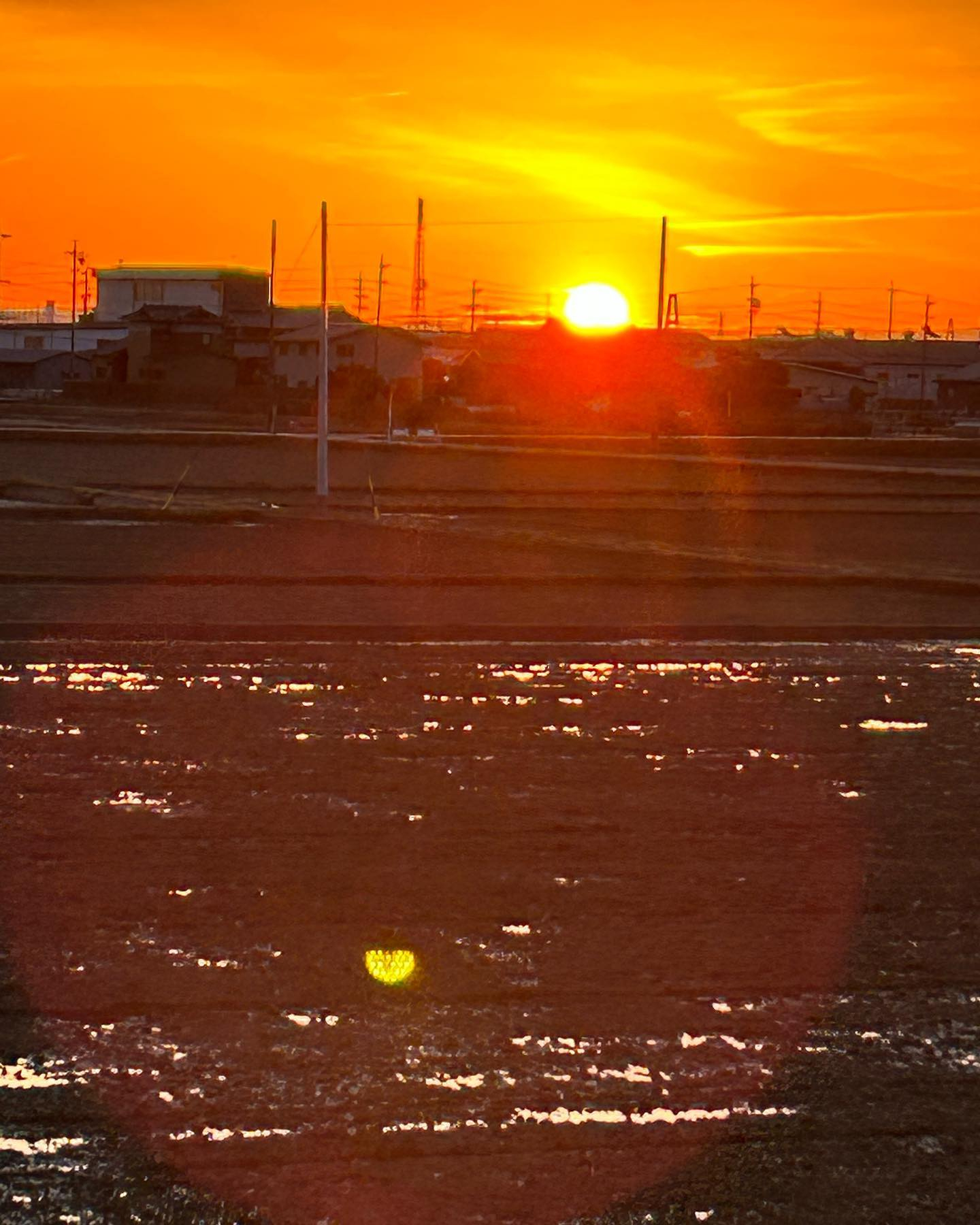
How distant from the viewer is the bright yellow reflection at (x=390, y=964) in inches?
188

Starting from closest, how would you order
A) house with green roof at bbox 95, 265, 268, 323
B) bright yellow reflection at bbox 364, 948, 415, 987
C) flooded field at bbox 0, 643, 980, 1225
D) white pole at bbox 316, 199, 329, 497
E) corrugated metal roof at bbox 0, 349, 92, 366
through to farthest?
flooded field at bbox 0, 643, 980, 1225 → bright yellow reflection at bbox 364, 948, 415, 987 → white pole at bbox 316, 199, 329, 497 → corrugated metal roof at bbox 0, 349, 92, 366 → house with green roof at bbox 95, 265, 268, 323

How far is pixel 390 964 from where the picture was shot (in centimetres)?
488

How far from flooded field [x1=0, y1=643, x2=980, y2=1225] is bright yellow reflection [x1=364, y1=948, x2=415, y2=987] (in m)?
0.02

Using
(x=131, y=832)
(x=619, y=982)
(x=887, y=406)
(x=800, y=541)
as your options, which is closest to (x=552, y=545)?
(x=800, y=541)

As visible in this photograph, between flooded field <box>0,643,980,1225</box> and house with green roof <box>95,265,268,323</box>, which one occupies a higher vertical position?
house with green roof <box>95,265,268,323</box>

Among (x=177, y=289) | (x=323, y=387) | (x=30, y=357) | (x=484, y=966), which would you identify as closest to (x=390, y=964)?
(x=484, y=966)

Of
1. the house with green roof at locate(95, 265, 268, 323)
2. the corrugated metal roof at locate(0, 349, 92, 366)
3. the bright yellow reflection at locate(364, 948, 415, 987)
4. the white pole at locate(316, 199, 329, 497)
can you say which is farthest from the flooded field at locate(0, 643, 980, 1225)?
the house with green roof at locate(95, 265, 268, 323)

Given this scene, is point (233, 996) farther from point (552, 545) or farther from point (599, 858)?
point (552, 545)

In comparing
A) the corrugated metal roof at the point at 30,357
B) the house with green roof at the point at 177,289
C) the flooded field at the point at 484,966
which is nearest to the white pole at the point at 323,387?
the flooded field at the point at 484,966

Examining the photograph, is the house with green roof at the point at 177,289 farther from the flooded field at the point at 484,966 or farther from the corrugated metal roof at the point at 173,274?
the flooded field at the point at 484,966

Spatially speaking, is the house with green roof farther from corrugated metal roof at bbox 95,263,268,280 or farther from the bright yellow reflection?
the bright yellow reflection

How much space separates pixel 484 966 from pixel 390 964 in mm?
258

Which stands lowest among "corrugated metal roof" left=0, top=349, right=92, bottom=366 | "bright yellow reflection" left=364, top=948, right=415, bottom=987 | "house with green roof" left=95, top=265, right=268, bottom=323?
"bright yellow reflection" left=364, top=948, right=415, bottom=987

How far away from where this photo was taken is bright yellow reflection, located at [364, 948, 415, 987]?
4770 mm
